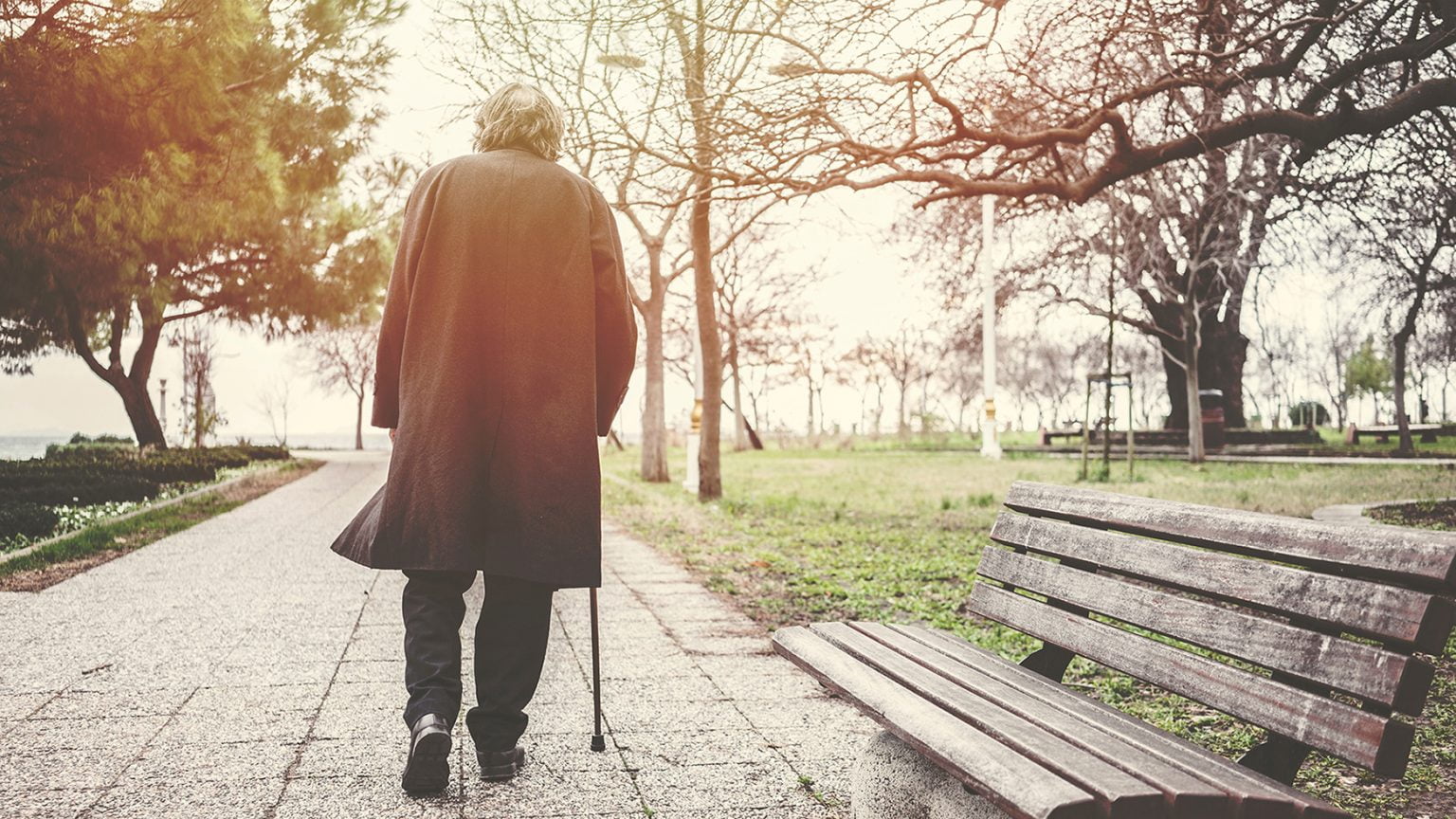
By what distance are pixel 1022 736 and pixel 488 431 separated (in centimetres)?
165

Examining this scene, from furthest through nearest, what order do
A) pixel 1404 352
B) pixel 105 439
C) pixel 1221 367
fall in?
pixel 1221 367
pixel 1404 352
pixel 105 439

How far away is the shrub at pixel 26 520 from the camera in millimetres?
8312

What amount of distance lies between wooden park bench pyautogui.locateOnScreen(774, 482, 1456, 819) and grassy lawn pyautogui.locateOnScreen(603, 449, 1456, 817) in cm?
104

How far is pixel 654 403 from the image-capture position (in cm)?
1822

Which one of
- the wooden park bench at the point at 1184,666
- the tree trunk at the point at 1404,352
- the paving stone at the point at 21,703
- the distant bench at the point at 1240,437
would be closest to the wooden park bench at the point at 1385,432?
the distant bench at the point at 1240,437

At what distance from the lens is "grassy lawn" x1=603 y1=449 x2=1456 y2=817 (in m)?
3.60

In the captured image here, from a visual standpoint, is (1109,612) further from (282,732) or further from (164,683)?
(164,683)

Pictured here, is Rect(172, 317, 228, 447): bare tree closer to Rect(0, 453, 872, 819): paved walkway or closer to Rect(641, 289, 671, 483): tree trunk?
Rect(641, 289, 671, 483): tree trunk

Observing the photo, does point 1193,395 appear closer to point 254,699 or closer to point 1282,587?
point 254,699

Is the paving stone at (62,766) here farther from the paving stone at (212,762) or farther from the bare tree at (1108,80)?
the bare tree at (1108,80)

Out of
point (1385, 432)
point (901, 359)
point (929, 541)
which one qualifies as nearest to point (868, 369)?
point (901, 359)

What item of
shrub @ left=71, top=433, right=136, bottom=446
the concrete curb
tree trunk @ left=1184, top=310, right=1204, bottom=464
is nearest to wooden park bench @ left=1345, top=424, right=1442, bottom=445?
tree trunk @ left=1184, top=310, right=1204, bottom=464

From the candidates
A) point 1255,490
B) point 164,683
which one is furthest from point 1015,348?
point 164,683

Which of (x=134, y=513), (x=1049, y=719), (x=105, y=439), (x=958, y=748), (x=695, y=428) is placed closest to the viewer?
(x=958, y=748)
